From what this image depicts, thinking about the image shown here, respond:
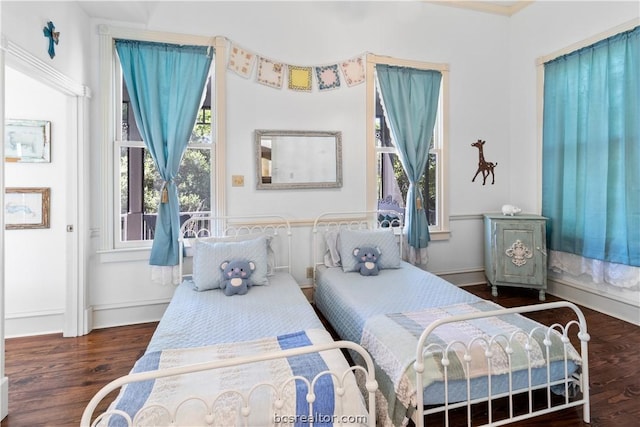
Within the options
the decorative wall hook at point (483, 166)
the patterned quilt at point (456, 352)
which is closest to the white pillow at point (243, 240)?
the patterned quilt at point (456, 352)

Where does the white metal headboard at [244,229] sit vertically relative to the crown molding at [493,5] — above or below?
below

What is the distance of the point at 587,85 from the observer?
3.19 meters

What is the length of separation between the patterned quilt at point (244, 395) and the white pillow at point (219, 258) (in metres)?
1.01

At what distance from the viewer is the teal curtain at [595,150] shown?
2.88m

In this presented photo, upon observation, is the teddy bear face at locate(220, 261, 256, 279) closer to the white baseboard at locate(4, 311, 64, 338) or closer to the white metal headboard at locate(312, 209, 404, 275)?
the white metal headboard at locate(312, 209, 404, 275)

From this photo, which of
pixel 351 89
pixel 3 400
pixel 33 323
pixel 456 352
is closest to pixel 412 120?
pixel 351 89

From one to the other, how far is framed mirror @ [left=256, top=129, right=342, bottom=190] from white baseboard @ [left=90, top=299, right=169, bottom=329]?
143cm

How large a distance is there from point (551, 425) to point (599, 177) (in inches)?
94.6

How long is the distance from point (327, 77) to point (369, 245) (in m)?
1.69

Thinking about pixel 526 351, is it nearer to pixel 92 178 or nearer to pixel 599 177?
pixel 599 177

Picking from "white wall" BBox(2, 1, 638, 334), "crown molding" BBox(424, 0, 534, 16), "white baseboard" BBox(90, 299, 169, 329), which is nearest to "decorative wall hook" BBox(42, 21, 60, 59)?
"white wall" BBox(2, 1, 638, 334)

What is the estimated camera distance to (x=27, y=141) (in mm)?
2762

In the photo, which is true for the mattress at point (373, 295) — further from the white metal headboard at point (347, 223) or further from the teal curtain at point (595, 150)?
the teal curtain at point (595, 150)

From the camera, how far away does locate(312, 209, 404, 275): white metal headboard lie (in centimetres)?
339
